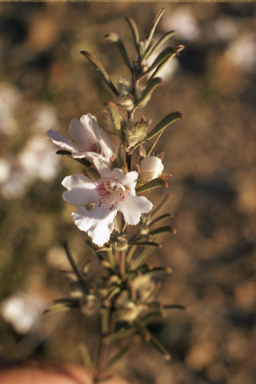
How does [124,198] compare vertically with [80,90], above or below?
above

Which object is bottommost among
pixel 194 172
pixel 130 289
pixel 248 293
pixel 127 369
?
pixel 127 369

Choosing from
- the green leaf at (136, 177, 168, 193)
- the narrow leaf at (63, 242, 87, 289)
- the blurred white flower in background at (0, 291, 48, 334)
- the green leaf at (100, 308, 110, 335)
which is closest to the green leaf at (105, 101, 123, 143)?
the green leaf at (136, 177, 168, 193)

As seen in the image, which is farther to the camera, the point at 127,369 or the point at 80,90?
the point at 80,90

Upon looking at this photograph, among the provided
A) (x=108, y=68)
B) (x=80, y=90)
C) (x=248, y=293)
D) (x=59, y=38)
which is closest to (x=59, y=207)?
(x=80, y=90)

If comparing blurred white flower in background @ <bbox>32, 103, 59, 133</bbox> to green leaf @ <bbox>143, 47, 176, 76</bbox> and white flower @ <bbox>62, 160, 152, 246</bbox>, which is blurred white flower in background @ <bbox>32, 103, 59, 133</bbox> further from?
green leaf @ <bbox>143, 47, 176, 76</bbox>

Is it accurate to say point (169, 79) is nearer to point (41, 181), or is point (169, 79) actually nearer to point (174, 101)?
point (174, 101)

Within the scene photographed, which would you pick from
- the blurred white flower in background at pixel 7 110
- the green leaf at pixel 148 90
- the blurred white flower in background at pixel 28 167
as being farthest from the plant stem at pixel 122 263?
the blurred white flower in background at pixel 7 110

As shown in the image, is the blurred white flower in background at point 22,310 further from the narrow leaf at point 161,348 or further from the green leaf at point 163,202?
the green leaf at point 163,202
